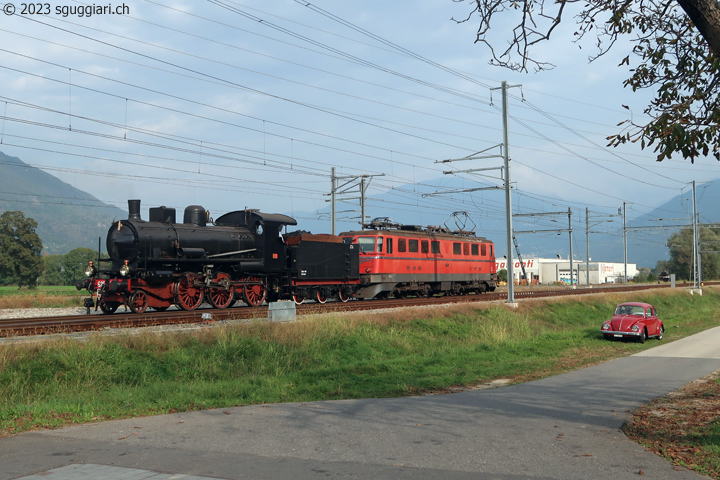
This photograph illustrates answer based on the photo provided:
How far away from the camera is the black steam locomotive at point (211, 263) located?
22438 millimetres

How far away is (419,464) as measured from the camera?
666 cm

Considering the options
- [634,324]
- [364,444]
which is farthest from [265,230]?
[364,444]

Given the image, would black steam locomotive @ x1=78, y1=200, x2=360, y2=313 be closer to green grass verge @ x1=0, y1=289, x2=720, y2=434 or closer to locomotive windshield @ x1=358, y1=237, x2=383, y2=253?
locomotive windshield @ x1=358, y1=237, x2=383, y2=253

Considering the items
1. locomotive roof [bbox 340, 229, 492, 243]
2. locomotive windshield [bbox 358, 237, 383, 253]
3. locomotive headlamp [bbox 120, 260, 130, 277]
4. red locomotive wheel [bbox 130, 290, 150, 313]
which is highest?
locomotive roof [bbox 340, 229, 492, 243]

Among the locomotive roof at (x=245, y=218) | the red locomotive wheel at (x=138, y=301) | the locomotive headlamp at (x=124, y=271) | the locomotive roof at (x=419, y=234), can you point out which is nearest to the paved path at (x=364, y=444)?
the locomotive headlamp at (x=124, y=271)

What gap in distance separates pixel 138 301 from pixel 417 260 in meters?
16.2

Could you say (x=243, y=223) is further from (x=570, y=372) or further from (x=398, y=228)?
(x=570, y=372)

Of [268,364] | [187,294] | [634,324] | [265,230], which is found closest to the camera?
[268,364]

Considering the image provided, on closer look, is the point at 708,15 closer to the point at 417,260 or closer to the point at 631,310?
the point at 631,310

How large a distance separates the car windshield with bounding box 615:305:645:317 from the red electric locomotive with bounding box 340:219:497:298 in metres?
11.5

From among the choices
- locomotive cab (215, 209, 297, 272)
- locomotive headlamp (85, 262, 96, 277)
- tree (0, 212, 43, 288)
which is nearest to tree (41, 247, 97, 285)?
tree (0, 212, 43, 288)

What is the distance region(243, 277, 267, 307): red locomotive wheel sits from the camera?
26094 millimetres

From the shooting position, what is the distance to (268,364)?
16.2 meters

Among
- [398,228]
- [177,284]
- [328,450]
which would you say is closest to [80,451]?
[328,450]
